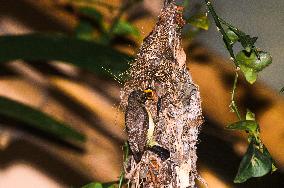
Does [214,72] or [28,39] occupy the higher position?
[214,72]

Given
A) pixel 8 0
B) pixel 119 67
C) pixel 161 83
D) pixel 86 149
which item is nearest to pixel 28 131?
pixel 86 149

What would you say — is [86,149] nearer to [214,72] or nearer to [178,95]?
[214,72]

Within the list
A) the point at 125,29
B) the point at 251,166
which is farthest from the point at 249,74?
the point at 125,29

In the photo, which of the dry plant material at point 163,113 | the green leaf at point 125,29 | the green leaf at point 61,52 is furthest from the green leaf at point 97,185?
the green leaf at point 125,29

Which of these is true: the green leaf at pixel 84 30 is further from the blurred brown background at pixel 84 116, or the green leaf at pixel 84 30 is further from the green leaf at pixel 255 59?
the green leaf at pixel 255 59

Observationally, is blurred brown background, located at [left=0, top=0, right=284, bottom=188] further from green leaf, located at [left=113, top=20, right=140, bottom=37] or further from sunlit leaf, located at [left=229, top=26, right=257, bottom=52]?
sunlit leaf, located at [left=229, top=26, right=257, bottom=52]

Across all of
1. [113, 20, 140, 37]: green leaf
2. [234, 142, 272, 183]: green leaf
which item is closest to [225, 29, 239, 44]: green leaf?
[234, 142, 272, 183]: green leaf
